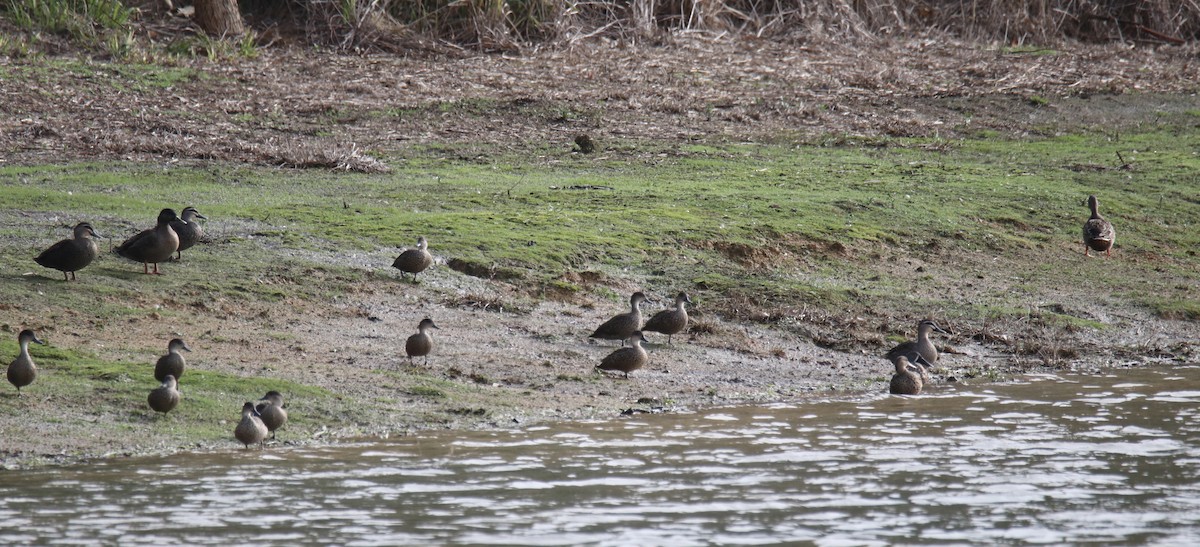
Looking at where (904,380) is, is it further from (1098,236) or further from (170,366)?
(1098,236)

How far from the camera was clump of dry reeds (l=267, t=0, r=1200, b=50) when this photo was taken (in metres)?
26.3

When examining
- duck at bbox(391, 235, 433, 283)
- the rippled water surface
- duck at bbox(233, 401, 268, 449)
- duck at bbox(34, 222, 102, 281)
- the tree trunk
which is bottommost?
the rippled water surface

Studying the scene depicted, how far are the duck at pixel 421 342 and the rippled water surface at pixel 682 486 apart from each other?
1.34m

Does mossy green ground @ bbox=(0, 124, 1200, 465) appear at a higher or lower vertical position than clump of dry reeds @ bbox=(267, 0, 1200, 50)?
lower

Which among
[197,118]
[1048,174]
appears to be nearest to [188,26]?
[197,118]

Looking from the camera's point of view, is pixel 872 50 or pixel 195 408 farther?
pixel 872 50

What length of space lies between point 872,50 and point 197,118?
46.0 ft

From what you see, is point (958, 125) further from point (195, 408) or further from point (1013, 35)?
point (195, 408)

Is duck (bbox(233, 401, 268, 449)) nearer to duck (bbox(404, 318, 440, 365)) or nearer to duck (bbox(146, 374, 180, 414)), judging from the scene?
duck (bbox(146, 374, 180, 414))

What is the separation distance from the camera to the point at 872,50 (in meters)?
28.9

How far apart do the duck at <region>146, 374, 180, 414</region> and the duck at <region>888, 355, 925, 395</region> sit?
5.34m

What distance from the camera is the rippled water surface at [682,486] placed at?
306 inches

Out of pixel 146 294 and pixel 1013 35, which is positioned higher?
pixel 1013 35

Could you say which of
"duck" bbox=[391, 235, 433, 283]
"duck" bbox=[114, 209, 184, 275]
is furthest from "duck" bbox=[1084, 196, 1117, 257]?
"duck" bbox=[114, 209, 184, 275]
